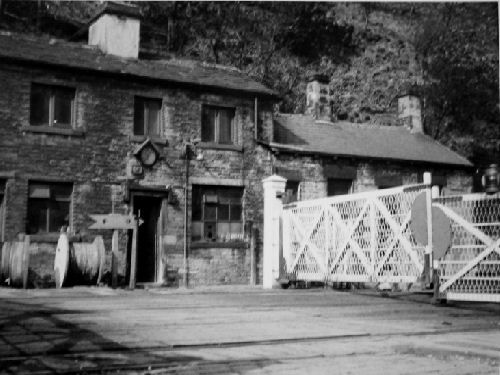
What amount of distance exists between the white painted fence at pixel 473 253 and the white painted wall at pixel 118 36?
35.7ft

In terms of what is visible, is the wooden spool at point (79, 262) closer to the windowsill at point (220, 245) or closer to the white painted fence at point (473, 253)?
the windowsill at point (220, 245)

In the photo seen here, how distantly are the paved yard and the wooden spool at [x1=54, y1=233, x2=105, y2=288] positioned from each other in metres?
→ 5.06

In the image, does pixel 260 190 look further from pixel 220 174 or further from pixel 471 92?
pixel 471 92

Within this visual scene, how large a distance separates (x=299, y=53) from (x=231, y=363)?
27.0 m

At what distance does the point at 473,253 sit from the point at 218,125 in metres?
9.81

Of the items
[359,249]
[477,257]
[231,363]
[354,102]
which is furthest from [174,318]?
[354,102]

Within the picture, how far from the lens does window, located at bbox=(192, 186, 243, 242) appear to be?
54.5ft

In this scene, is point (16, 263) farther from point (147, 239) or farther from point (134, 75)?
point (134, 75)

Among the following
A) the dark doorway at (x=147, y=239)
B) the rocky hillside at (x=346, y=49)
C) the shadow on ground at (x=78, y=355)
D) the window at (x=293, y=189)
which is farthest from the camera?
the rocky hillside at (x=346, y=49)

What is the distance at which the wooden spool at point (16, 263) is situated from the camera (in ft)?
41.0

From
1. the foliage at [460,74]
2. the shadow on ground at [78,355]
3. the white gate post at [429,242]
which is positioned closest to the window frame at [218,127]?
the white gate post at [429,242]

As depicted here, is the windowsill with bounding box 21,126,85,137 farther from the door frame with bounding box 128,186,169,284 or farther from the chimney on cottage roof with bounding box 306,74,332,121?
the chimney on cottage roof with bounding box 306,74,332,121

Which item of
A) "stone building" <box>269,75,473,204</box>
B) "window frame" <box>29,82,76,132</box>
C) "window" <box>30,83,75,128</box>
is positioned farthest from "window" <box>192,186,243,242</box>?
"window" <box>30,83,75,128</box>

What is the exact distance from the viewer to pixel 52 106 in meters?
15.2
